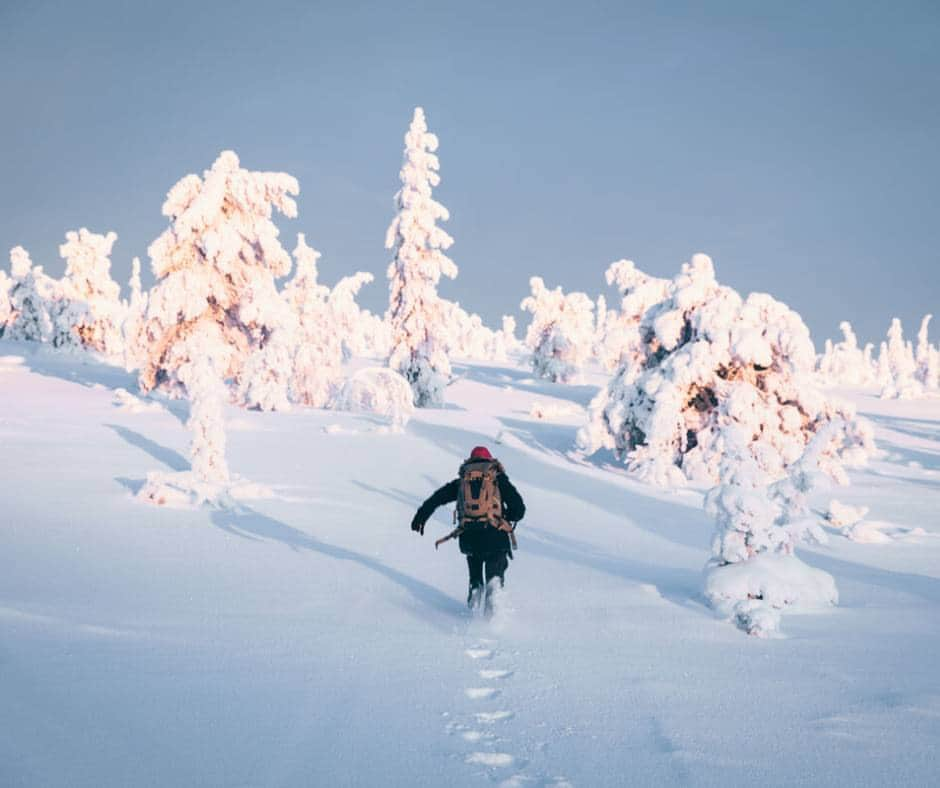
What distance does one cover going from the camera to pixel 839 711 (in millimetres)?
4363

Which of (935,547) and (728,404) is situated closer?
(935,547)

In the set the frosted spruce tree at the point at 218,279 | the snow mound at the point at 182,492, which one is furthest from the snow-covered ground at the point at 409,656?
the frosted spruce tree at the point at 218,279

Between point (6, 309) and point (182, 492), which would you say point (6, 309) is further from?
point (182, 492)

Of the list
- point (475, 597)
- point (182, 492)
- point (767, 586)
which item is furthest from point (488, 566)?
point (182, 492)

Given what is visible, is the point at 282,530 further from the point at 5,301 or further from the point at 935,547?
the point at 5,301

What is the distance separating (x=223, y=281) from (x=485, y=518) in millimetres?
20710

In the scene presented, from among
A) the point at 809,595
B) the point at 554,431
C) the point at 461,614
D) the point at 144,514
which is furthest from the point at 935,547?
the point at 554,431

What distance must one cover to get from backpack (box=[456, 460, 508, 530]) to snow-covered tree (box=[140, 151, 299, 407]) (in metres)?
19.2

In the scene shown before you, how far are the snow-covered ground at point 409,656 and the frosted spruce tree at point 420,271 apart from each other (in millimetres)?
19121

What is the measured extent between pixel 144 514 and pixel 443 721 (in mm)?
8569

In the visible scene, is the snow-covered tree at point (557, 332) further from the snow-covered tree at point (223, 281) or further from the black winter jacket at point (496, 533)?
the black winter jacket at point (496, 533)

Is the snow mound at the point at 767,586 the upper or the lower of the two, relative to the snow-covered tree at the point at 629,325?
lower

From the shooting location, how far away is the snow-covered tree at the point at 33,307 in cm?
4331

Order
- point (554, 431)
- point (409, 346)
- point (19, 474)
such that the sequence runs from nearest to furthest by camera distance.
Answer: point (19, 474) < point (554, 431) < point (409, 346)
